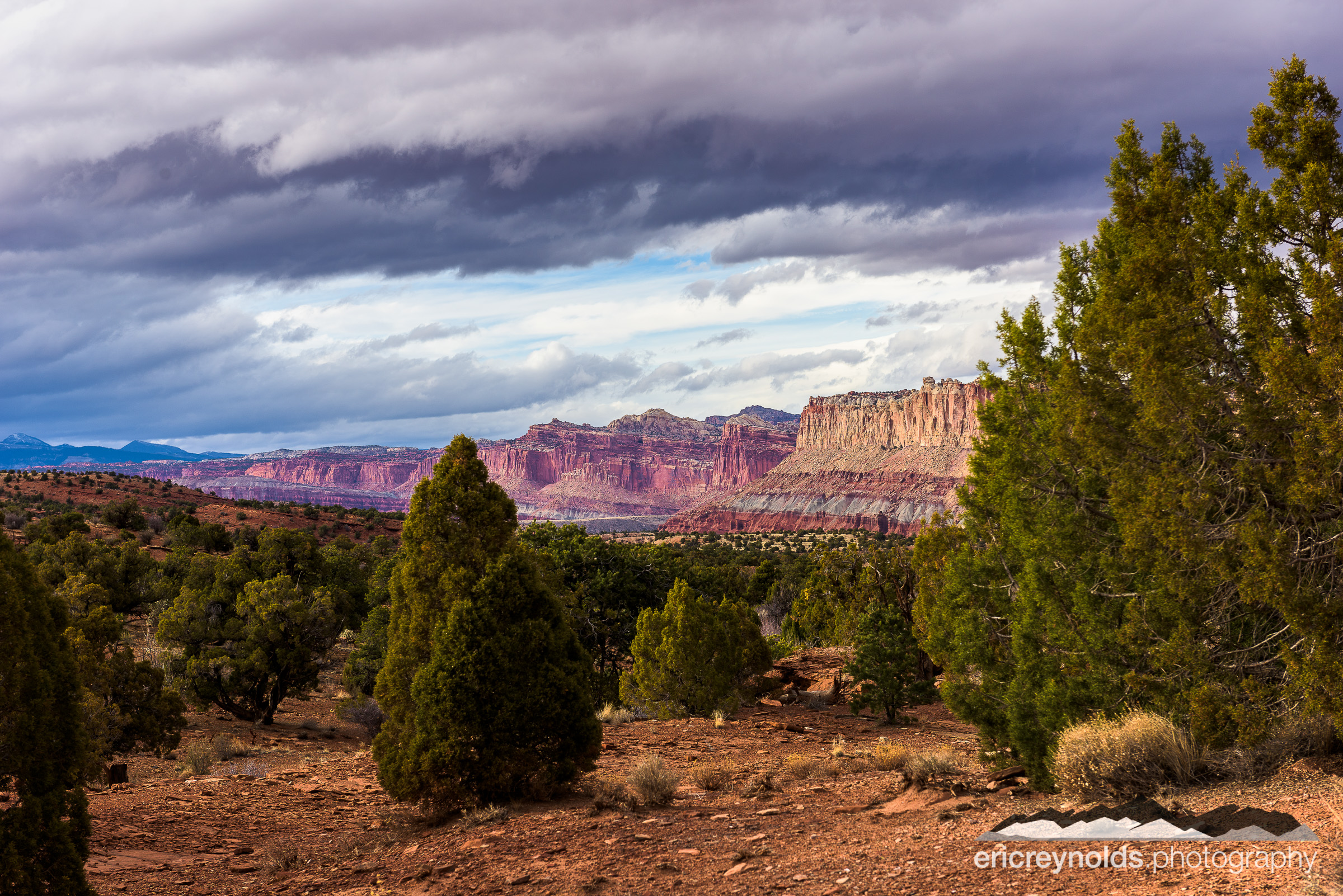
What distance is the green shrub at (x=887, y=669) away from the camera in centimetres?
2355

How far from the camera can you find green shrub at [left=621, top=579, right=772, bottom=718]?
2223 centimetres

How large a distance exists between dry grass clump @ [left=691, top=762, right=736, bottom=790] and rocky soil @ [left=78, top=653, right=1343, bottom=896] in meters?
0.13

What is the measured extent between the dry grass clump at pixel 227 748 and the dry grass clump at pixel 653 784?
12782 mm

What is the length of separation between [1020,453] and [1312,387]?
4644mm

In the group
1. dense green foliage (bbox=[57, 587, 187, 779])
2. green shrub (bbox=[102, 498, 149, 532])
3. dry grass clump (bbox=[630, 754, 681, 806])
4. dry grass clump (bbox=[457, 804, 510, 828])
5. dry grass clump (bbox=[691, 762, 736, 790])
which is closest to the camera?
dry grass clump (bbox=[457, 804, 510, 828])

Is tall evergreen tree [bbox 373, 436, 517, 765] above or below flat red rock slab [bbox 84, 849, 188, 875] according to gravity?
above

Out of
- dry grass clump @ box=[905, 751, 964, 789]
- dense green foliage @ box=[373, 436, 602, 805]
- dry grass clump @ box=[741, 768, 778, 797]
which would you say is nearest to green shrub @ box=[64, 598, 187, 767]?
dense green foliage @ box=[373, 436, 602, 805]

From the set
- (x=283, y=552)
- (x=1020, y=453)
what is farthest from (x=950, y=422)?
(x=1020, y=453)

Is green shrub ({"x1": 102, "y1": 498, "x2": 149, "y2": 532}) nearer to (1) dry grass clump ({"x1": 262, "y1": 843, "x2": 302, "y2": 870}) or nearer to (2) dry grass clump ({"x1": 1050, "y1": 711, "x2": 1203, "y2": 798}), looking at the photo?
(1) dry grass clump ({"x1": 262, "y1": 843, "x2": 302, "y2": 870})

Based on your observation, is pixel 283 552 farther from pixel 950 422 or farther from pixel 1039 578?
pixel 950 422

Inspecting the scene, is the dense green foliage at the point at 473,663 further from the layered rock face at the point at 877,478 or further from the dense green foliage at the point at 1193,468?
the layered rock face at the point at 877,478

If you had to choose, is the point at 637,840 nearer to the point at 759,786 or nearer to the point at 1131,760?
the point at 759,786

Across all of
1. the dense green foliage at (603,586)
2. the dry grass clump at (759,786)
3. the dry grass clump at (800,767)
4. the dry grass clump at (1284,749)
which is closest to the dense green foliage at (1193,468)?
the dry grass clump at (1284,749)

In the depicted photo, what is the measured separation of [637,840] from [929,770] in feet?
14.9
